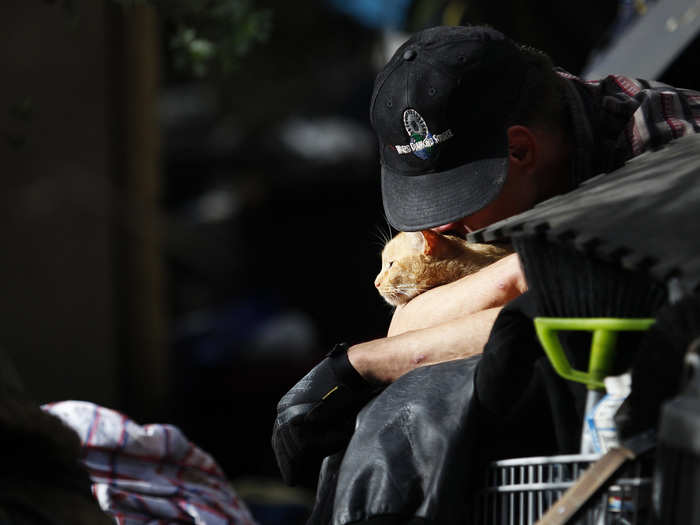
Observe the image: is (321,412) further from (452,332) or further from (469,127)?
(469,127)

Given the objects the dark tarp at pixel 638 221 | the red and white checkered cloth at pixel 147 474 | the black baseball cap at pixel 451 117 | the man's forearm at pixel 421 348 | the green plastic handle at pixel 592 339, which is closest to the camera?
the dark tarp at pixel 638 221

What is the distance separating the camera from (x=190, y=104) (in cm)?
949

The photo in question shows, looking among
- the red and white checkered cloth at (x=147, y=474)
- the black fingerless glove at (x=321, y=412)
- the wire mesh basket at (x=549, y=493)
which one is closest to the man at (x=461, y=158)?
the black fingerless glove at (x=321, y=412)

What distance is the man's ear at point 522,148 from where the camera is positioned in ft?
7.35

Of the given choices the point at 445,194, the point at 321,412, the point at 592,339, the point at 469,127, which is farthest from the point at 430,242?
the point at 592,339

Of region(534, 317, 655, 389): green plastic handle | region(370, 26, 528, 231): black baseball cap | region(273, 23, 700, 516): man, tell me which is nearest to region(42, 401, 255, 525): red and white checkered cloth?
region(273, 23, 700, 516): man

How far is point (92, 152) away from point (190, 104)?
8.25ft

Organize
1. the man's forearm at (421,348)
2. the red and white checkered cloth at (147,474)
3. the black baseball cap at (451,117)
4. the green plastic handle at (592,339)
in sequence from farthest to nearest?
the red and white checkered cloth at (147,474) < the black baseball cap at (451,117) < the man's forearm at (421,348) < the green plastic handle at (592,339)

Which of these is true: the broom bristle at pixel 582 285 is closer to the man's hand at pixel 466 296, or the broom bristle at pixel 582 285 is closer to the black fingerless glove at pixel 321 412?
the man's hand at pixel 466 296

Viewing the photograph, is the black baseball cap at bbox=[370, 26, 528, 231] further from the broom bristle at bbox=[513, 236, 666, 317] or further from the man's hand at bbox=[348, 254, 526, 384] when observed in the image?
the broom bristle at bbox=[513, 236, 666, 317]

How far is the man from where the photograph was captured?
2.14 m

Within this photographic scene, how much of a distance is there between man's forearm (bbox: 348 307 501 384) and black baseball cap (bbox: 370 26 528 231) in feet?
0.77

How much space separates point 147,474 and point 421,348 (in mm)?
1417

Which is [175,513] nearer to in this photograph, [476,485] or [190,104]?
[476,485]
